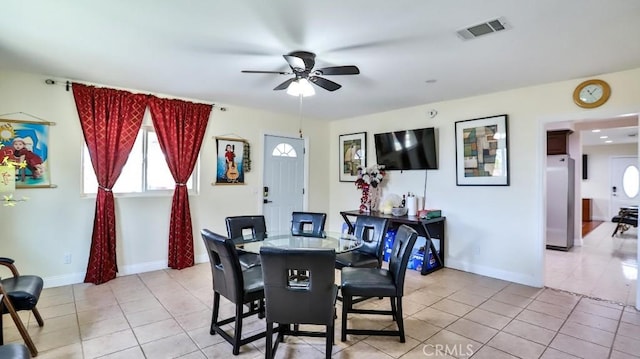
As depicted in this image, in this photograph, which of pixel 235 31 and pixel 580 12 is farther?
pixel 235 31

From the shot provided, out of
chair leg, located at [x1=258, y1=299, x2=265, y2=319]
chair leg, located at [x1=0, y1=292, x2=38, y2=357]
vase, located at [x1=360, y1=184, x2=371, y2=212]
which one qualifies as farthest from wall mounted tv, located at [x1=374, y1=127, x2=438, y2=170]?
chair leg, located at [x1=0, y1=292, x2=38, y2=357]

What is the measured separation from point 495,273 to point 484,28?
3.17 m

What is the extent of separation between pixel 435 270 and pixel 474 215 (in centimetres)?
93

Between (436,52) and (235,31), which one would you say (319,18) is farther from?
(436,52)

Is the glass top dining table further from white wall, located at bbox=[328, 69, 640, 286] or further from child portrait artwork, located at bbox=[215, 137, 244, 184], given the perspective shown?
white wall, located at bbox=[328, 69, 640, 286]

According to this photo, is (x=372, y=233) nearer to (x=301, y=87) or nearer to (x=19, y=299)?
(x=301, y=87)

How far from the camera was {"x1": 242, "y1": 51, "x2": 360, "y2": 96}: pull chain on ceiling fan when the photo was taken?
106 inches

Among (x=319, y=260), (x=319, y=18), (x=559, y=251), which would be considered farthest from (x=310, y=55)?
(x=559, y=251)

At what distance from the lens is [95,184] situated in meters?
4.04

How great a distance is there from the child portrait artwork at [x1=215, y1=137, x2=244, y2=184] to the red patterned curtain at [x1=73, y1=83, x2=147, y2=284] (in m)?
1.23

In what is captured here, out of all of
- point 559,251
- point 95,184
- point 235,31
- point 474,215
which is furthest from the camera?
point 559,251

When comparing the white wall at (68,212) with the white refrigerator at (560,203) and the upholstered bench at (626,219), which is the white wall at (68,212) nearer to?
the white refrigerator at (560,203)

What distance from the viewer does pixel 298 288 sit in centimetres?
211

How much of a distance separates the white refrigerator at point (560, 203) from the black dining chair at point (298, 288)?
549 centimetres
